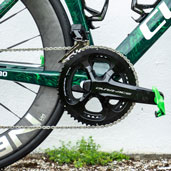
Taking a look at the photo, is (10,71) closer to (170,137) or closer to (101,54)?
(101,54)

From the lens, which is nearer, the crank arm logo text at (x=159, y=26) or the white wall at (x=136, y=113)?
the crank arm logo text at (x=159, y=26)

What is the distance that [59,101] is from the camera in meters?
1.66

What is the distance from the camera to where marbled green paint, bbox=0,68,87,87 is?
5.30ft

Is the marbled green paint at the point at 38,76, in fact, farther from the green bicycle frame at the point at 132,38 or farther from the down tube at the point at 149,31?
the down tube at the point at 149,31

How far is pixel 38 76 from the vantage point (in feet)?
5.37

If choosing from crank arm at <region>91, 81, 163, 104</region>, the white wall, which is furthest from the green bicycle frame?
the white wall

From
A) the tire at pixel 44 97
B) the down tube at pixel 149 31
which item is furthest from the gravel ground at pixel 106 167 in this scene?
the down tube at pixel 149 31

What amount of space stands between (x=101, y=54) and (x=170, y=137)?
1216mm

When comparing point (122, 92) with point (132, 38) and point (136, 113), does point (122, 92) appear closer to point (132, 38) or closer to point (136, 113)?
point (132, 38)

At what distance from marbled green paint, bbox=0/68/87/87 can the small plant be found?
85 centimetres

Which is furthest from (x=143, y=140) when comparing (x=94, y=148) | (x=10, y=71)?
(x=10, y=71)

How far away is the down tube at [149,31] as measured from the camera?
1.61 meters

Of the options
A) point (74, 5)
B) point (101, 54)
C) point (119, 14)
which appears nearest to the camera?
point (101, 54)

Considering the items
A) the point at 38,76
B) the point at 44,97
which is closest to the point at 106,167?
the point at 44,97
